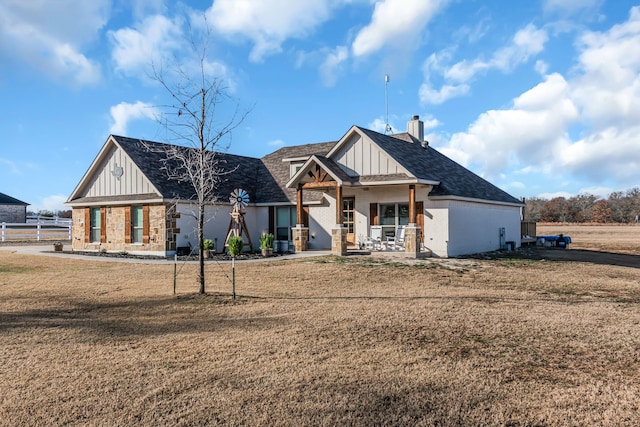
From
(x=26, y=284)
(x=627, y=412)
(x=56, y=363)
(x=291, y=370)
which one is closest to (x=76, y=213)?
(x=26, y=284)

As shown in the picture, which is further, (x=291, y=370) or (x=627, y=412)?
(x=291, y=370)

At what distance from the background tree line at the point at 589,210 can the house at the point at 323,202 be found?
194ft

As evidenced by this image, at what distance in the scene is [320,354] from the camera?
246 inches

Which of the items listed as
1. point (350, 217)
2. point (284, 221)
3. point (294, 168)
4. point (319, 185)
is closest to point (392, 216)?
point (350, 217)

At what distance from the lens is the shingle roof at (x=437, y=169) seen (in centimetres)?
1978

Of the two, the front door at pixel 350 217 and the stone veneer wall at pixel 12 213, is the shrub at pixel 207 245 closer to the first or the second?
the front door at pixel 350 217

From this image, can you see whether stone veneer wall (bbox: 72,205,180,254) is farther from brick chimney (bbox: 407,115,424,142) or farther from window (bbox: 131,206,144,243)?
brick chimney (bbox: 407,115,424,142)

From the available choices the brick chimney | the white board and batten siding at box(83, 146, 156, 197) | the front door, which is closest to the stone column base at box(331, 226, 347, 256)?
the front door

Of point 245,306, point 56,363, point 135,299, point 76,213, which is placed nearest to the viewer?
point 56,363

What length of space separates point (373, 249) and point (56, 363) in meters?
15.4

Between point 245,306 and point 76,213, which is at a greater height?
point 76,213

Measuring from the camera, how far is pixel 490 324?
7.91 m

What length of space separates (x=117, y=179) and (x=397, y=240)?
1314 cm

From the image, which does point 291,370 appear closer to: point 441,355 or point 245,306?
point 441,355
